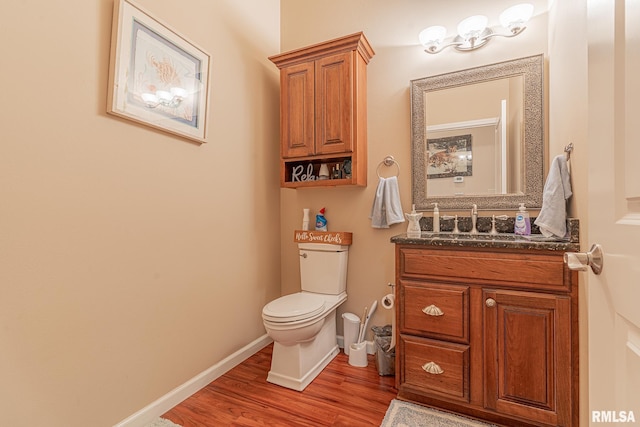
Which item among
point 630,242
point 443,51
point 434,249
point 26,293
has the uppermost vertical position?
point 443,51

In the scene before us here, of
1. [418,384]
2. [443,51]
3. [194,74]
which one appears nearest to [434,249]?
[418,384]

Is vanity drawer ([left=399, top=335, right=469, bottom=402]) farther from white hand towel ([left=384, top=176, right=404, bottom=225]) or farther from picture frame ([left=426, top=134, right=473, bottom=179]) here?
picture frame ([left=426, top=134, right=473, bottom=179])

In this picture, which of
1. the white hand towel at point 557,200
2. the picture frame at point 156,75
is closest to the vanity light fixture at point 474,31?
the white hand towel at point 557,200

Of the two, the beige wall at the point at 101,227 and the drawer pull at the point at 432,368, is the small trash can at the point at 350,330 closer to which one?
the drawer pull at the point at 432,368

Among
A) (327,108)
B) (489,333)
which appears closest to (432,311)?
(489,333)

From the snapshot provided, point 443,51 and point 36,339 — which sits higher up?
point 443,51

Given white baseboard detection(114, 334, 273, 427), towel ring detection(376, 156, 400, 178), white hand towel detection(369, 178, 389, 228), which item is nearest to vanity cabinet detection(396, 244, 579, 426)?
white hand towel detection(369, 178, 389, 228)

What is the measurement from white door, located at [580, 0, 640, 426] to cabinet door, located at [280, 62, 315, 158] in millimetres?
1641

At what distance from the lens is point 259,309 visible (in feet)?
7.43

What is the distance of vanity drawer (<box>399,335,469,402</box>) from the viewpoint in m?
1.44

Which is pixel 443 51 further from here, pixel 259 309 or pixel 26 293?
pixel 26 293

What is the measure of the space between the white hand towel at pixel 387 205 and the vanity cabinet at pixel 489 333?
459 mm

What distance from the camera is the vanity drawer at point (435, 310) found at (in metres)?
1.44

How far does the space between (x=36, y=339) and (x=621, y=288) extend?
1740mm
